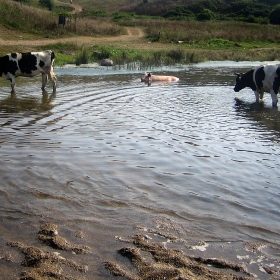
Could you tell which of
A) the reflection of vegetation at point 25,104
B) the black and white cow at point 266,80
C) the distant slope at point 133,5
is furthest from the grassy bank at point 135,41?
the distant slope at point 133,5

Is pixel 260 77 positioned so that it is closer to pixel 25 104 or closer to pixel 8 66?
pixel 25 104

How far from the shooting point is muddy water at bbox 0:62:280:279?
4.43 m

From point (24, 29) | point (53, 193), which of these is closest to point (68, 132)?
point (53, 193)

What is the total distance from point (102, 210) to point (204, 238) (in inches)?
46.7

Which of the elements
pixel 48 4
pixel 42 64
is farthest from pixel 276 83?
pixel 48 4

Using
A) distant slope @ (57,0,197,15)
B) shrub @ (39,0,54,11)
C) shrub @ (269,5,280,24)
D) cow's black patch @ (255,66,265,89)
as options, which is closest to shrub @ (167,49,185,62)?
cow's black patch @ (255,66,265,89)

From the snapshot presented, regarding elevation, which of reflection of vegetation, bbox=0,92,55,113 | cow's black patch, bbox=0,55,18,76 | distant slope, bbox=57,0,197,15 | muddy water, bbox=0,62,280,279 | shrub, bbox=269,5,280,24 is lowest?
muddy water, bbox=0,62,280,279

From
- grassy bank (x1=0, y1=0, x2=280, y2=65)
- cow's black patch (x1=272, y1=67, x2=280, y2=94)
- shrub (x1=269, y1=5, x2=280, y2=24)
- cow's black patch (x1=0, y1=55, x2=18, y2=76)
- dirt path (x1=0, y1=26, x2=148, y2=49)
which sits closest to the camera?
cow's black patch (x1=272, y1=67, x2=280, y2=94)

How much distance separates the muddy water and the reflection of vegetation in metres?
0.03

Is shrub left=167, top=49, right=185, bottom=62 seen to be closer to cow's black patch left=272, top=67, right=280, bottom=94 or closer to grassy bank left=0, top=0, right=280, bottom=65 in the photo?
grassy bank left=0, top=0, right=280, bottom=65

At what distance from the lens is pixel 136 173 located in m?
6.34

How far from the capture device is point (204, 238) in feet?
14.3

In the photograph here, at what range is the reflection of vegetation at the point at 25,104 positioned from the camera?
11.5 metres

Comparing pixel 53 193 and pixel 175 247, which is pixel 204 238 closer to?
pixel 175 247
